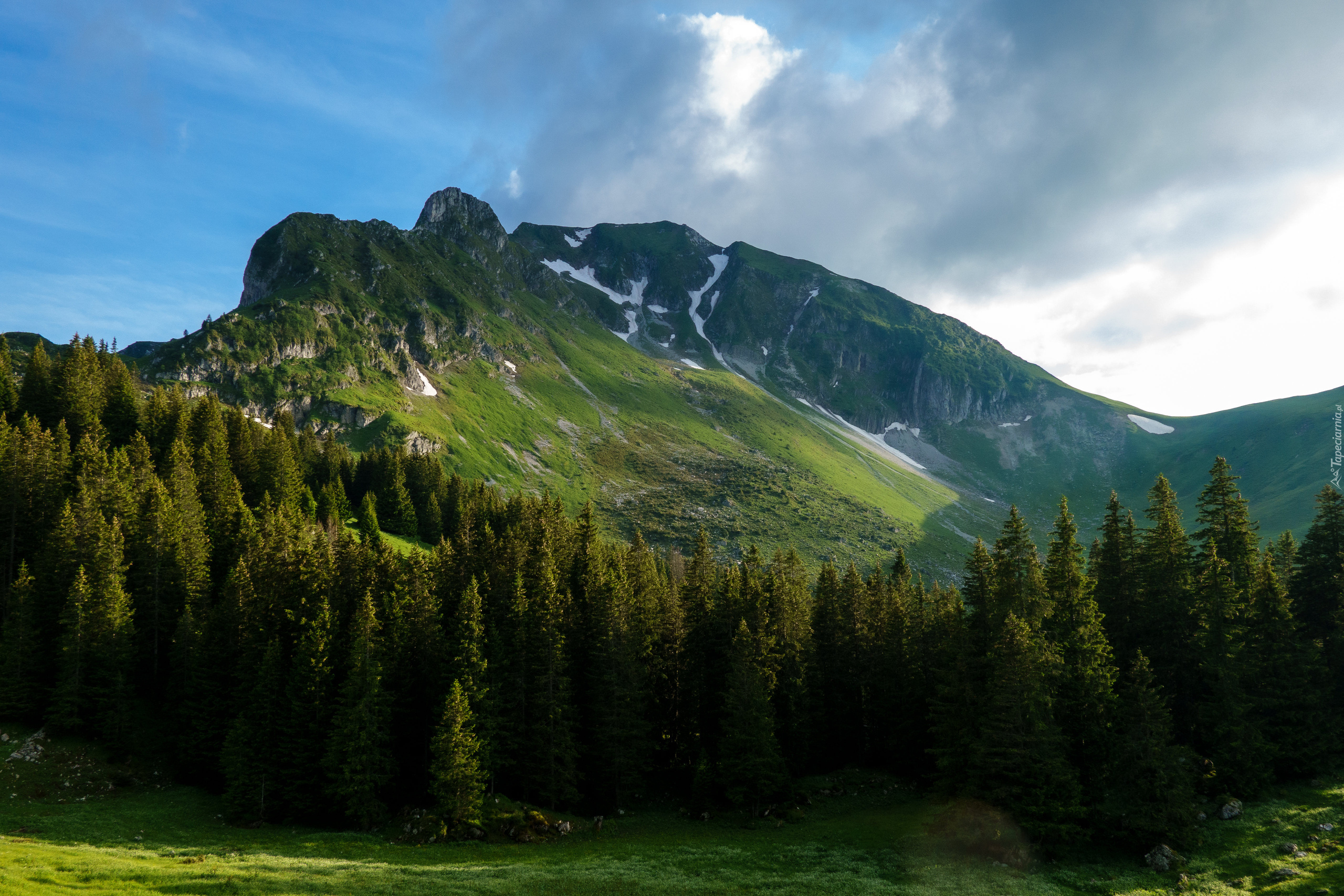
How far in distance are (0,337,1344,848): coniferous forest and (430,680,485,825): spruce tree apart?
160mm

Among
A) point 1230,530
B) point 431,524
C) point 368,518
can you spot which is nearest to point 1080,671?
point 1230,530

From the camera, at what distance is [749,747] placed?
46.8m

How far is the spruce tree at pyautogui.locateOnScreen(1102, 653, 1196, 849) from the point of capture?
112ft

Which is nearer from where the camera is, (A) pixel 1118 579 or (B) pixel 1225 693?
(B) pixel 1225 693

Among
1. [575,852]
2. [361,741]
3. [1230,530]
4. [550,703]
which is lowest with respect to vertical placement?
[575,852]

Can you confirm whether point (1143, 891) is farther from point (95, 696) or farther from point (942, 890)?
point (95, 696)

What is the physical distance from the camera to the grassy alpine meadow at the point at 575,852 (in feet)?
95.0

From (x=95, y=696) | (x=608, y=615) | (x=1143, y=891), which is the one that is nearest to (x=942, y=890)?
(x=1143, y=891)

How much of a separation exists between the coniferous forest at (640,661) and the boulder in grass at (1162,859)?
2.40 ft

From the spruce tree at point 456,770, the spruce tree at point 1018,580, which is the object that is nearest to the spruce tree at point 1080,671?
the spruce tree at point 1018,580

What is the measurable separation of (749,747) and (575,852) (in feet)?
45.4

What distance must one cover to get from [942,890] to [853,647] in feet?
91.7

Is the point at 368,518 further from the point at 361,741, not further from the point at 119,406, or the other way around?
the point at 361,741

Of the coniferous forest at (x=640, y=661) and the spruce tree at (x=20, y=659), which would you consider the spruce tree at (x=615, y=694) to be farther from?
the spruce tree at (x=20, y=659)
